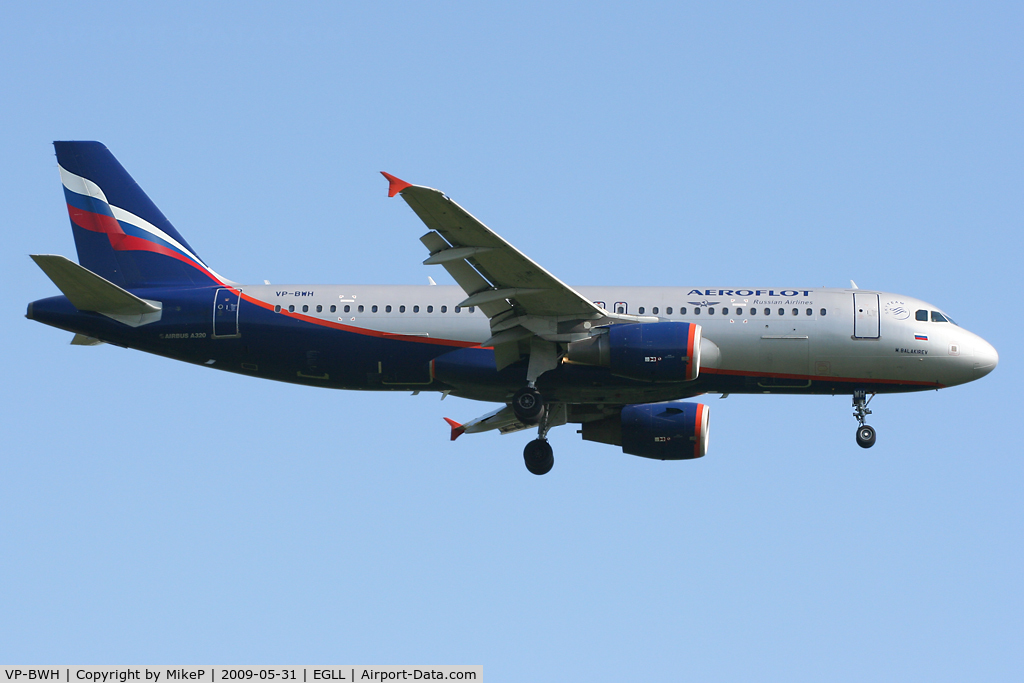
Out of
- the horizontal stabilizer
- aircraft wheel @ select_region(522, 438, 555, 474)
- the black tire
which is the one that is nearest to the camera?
the black tire

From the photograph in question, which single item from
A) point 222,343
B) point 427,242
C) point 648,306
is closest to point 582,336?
point 648,306

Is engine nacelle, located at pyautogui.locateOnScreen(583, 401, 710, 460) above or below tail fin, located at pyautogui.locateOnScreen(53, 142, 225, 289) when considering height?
below

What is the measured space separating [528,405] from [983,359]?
12653 mm

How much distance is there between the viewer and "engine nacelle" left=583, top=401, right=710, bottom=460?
4041 centimetres

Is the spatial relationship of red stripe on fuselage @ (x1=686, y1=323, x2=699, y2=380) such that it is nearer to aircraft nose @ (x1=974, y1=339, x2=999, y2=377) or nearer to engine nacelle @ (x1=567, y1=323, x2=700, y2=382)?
engine nacelle @ (x1=567, y1=323, x2=700, y2=382)

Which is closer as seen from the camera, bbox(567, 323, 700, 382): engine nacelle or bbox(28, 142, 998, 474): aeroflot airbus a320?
bbox(567, 323, 700, 382): engine nacelle

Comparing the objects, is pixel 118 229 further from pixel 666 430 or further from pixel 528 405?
pixel 666 430

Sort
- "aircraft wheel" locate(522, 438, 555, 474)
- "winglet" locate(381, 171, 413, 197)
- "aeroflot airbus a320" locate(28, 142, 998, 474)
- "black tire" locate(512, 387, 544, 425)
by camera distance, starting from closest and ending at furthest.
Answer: "winglet" locate(381, 171, 413, 197) < "aeroflot airbus a320" locate(28, 142, 998, 474) < "black tire" locate(512, 387, 544, 425) < "aircraft wheel" locate(522, 438, 555, 474)

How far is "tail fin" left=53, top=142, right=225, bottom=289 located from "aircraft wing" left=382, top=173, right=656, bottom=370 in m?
9.32

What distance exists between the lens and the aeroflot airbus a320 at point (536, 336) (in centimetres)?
3612

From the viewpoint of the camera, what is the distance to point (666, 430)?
4041 cm

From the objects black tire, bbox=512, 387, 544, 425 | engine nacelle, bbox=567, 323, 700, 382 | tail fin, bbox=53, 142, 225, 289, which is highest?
tail fin, bbox=53, 142, 225, 289

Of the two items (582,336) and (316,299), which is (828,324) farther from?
(316,299)

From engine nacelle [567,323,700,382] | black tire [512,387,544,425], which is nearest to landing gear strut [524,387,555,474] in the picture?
black tire [512,387,544,425]
